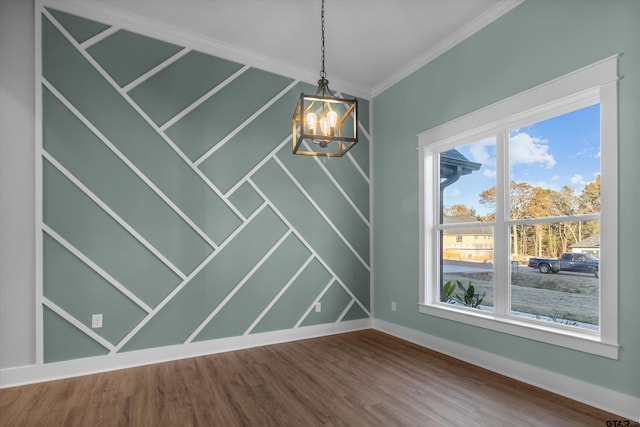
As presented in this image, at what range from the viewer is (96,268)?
285cm

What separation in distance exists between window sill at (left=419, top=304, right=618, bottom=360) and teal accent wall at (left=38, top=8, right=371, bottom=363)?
1289 mm

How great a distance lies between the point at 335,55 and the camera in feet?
12.1

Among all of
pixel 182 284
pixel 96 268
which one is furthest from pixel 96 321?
pixel 182 284

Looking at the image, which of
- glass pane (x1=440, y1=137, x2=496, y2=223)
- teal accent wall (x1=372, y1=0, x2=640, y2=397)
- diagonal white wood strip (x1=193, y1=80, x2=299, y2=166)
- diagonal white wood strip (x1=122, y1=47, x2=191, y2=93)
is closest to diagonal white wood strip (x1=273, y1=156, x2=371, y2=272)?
teal accent wall (x1=372, y1=0, x2=640, y2=397)

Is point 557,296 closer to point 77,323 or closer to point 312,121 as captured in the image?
point 312,121

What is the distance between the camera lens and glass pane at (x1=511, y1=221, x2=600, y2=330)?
7.73 ft

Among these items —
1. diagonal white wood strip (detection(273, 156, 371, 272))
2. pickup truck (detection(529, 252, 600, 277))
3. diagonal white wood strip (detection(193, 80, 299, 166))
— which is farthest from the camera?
diagonal white wood strip (detection(273, 156, 371, 272))

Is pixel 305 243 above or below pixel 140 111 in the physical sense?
below

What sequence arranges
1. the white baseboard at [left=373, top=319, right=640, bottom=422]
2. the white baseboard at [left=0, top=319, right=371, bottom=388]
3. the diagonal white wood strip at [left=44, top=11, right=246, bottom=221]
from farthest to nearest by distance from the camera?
the diagonal white wood strip at [left=44, top=11, right=246, bottom=221]
the white baseboard at [left=0, top=319, right=371, bottom=388]
the white baseboard at [left=373, top=319, right=640, bottom=422]

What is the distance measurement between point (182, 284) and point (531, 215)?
10.3 feet

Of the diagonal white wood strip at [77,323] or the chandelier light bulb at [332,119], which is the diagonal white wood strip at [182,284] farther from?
the chandelier light bulb at [332,119]

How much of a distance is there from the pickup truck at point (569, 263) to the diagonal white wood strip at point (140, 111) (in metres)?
2.71

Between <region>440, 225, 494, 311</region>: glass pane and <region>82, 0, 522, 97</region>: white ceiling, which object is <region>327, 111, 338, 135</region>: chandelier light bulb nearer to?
<region>82, 0, 522, 97</region>: white ceiling

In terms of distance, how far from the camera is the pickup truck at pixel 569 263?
2357 mm
